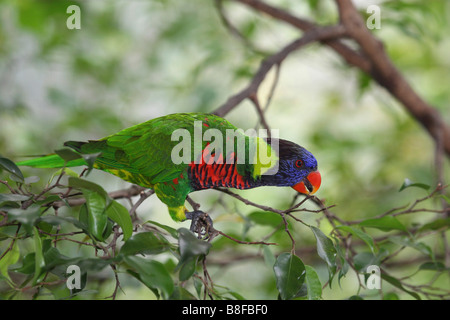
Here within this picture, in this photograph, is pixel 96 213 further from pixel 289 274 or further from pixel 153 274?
pixel 289 274

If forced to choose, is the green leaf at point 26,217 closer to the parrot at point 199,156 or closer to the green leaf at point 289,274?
the parrot at point 199,156

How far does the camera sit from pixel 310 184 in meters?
0.80

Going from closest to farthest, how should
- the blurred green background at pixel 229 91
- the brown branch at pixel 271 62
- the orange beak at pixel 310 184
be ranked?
the orange beak at pixel 310 184 < the brown branch at pixel 271 62 < the blurred green background at pixel 229 91

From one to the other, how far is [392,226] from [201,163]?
0.44 meters

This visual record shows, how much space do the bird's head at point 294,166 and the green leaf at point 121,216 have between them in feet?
0.86

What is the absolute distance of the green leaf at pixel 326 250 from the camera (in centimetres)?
67

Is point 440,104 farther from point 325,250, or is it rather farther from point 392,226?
point 325,250

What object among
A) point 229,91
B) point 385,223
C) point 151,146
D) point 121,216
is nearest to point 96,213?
point 121,216

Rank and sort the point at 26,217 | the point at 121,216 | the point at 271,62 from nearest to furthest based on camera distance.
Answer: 1. the point at 26,217
2. the point at 121,216
3. the point at 271,62

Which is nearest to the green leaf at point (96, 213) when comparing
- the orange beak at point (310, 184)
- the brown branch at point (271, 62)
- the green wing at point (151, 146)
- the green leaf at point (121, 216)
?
the green leaf at point (121, 216)

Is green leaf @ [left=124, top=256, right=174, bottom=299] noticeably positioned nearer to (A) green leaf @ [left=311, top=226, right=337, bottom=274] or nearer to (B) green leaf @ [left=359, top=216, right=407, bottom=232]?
(A) green leaf @ [left=311, top=226, right=337, bottom=274]

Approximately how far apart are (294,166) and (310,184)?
8 centimetres
